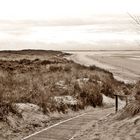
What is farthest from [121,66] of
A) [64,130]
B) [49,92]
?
[64,130]

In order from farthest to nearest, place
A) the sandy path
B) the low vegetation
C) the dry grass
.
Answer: the dry grass → the low vegetation → the sandy path

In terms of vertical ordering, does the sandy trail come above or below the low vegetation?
below

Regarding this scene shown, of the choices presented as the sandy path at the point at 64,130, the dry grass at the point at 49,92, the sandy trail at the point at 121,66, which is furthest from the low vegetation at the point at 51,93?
the sandy trail at the point at 121,66

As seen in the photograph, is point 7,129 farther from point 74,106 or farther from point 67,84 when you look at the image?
point 67,84

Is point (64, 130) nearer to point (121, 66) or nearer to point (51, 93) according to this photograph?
point (51, 93)

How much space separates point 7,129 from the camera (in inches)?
531

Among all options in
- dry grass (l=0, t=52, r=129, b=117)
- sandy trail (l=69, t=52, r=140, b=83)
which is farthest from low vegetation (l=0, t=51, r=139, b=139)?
sandy trail (l=69, t=52, r=140, b=83)

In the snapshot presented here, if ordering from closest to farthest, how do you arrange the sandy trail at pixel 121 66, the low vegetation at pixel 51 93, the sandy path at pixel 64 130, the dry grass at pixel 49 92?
the sandy path at pixel 64 130
the low vegetation at pixel 51 93
the dry grass at pixel 49 92
the sandy trail at pixel 121 66

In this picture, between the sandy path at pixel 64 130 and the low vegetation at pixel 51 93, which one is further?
the low vegetation at pixel 51 93

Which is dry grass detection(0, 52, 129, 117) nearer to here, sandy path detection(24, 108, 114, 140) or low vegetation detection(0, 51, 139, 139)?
low vegetation detection(0, 51, 139, 139)

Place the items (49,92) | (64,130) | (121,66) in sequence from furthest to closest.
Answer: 1. (121,66)
2. (49,92)
3. (64,130)

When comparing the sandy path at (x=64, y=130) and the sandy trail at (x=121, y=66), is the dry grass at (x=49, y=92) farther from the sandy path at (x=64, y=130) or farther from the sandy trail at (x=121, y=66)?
the sandy trail at (x=121, y=66)

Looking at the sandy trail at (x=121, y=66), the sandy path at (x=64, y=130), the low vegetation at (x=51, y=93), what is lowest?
the sandy trail at (x=121, y=66)

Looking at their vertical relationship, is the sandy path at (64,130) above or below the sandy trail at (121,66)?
above
